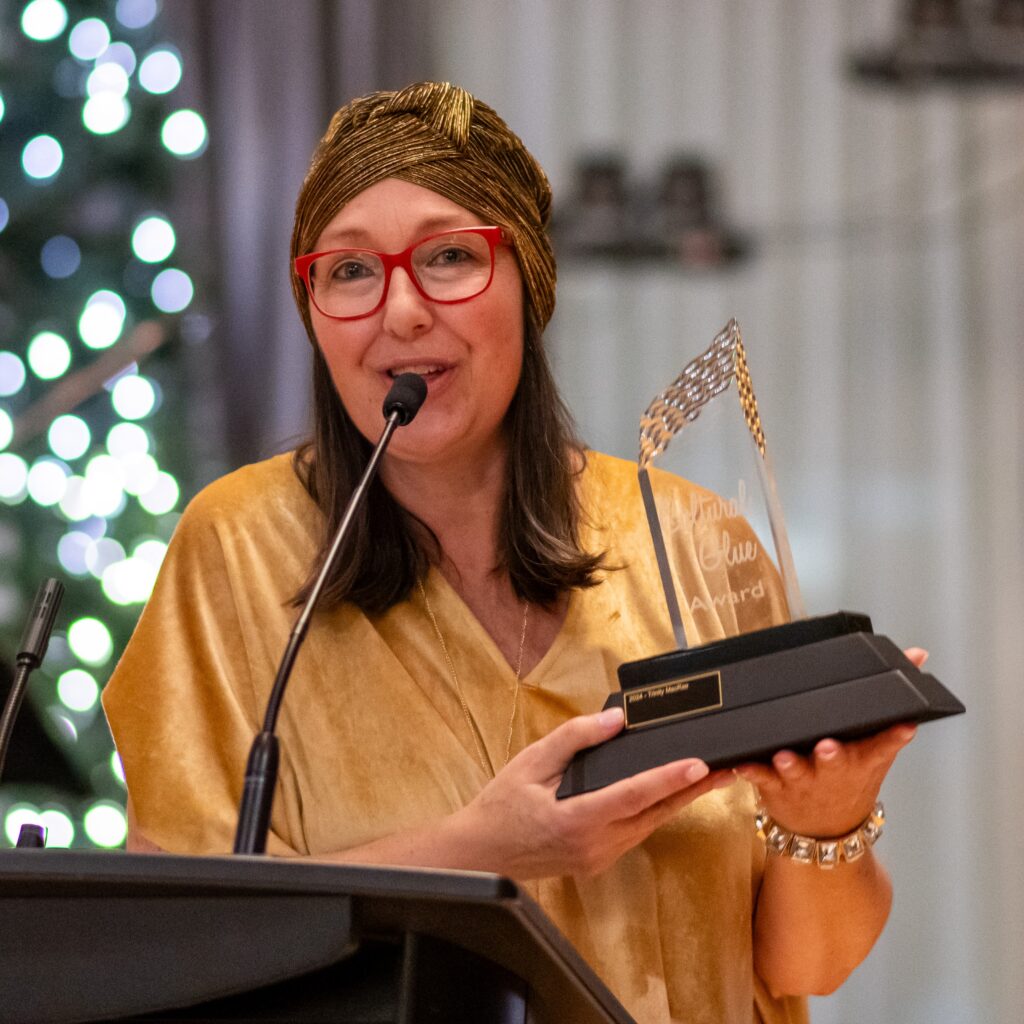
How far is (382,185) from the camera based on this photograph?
1.60 metres

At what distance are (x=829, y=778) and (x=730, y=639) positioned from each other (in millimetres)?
140

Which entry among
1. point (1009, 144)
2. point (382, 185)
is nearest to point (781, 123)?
point (1009, 144)

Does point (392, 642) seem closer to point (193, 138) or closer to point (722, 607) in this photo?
point (722, 607)

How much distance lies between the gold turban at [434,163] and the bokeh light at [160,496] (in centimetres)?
154

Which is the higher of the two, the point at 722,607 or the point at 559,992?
the point at 722,607

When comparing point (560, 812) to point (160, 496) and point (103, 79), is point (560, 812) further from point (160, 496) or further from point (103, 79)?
point (103, 79)

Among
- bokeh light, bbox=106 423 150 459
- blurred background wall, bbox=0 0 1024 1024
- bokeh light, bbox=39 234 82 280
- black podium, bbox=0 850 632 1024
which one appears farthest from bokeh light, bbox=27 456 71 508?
black podium, bbox=0 850 632 1024

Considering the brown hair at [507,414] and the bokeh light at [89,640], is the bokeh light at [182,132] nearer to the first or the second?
the bokeh light at [89,640]

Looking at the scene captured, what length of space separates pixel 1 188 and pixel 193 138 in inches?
16.0

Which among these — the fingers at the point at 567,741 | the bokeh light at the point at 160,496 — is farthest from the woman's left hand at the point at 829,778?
the bokeh light at the point at 160,496

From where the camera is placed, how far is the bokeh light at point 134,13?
10.5 ft

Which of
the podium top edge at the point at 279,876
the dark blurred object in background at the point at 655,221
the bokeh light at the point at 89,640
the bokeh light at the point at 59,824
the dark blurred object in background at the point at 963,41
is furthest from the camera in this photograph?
the dark blurred object in background at the point at 655,221

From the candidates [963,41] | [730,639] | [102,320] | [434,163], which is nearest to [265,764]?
[730,639]

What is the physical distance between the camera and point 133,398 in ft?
10.5
